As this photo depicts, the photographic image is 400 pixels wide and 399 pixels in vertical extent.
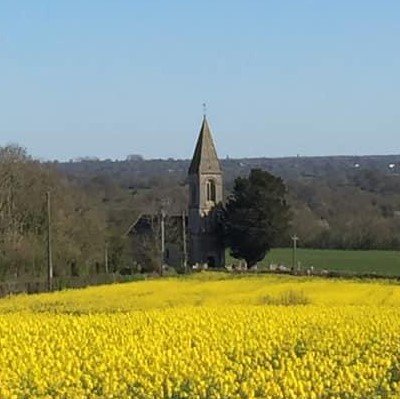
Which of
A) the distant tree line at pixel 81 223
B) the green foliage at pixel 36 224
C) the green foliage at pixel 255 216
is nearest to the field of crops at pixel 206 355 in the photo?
the green foliage at pixel 36 224

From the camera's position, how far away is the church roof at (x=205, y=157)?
7250 cm

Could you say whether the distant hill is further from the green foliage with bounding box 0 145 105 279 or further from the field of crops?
the field of crops

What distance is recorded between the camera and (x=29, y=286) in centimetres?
4578

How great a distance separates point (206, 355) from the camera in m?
16.5

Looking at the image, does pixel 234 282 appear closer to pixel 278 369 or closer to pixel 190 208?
pixel 190 208

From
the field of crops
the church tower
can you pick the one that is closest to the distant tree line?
the church tower

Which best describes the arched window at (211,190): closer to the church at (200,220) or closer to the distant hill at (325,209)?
the church at (200,220)

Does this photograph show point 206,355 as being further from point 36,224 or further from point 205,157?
point 205,157

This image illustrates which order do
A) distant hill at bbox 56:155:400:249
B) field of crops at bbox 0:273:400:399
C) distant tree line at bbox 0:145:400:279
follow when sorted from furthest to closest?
distant hill at bbox 56:155:400:249
distant tree line at bbox 0:145:400:279
field of crops at bbox 0:273:400:399

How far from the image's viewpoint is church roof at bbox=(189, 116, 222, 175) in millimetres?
72500

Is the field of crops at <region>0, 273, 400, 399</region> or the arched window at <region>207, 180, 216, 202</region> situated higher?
the arched window at <region>207, 180, 216, 202</region>

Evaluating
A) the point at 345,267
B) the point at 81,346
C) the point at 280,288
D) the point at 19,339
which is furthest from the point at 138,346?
the point at 345,267

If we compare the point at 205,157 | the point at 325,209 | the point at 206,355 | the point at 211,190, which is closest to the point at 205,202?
the point at 211,190

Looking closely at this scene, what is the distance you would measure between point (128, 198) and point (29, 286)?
174 ft
